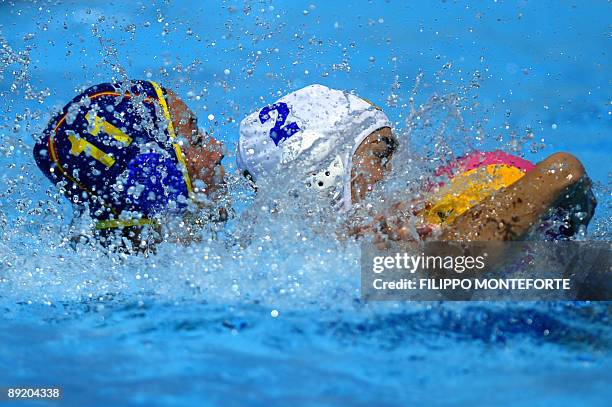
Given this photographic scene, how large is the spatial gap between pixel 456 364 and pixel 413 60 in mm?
3666

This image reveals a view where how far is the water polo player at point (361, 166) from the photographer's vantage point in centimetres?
206

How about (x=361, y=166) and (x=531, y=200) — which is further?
(x=361, y=166)

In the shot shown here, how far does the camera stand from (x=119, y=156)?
2418 millimetres

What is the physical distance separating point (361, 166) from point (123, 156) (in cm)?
75

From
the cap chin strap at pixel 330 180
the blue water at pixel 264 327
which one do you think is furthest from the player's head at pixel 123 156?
the cap chin strap at pixel 330 180

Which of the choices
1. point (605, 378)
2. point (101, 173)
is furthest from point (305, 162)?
point (605, 378)

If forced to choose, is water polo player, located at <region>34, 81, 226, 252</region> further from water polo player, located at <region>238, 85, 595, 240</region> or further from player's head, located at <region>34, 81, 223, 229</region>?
water polo player, located at <region>238, 85, 595, 240</region>

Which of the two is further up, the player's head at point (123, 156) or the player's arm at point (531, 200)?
the player's head at point (123, 156)

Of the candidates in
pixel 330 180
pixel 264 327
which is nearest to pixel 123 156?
pixel 330 180

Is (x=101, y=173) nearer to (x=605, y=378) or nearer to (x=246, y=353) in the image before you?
(x=246, y=353)

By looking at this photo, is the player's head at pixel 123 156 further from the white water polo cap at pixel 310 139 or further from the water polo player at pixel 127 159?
the white water polo cap at pixel 310 139

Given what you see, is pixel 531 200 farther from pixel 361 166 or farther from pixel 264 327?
pixel 264 327

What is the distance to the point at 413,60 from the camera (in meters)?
5.02

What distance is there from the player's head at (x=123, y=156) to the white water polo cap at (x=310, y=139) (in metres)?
0.18
